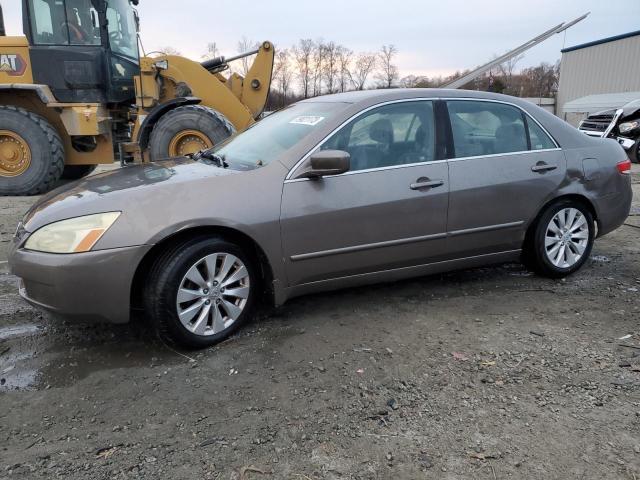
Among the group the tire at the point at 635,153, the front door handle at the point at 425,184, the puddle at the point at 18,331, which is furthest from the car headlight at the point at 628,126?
the puddle at the point at 18,331

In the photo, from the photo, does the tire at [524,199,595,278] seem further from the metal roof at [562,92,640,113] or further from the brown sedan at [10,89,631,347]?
the metal roof at [562,92,640,113]

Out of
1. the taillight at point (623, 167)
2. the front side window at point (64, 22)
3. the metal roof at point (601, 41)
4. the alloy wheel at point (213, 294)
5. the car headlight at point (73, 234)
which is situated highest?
the metal roof at point (601, 41)

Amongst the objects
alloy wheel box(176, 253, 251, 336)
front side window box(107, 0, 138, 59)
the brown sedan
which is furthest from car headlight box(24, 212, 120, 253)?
front side window box(107, 0, 138, 59)

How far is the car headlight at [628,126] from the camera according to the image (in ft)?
45.3

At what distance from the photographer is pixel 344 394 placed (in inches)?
108

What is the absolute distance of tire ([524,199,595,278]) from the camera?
4.25 m

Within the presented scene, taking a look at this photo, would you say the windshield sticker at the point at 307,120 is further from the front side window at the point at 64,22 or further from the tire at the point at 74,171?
the tire at the point at 74,171

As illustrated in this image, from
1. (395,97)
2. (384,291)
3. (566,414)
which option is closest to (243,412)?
(566,414)

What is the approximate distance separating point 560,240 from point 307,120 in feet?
7.82

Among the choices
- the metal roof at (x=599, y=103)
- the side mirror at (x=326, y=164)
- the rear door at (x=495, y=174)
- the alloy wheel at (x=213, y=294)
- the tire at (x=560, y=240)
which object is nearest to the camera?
the alloy wheel at (x=213, y=294)

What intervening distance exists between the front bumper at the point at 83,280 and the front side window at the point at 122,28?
6103 millimetres

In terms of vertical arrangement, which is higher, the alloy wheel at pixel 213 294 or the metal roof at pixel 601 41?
the metal roof at pixel 601 41

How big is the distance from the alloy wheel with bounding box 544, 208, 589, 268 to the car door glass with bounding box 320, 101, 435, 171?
1351mm

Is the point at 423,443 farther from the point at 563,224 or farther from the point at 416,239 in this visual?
the point at 563,224
